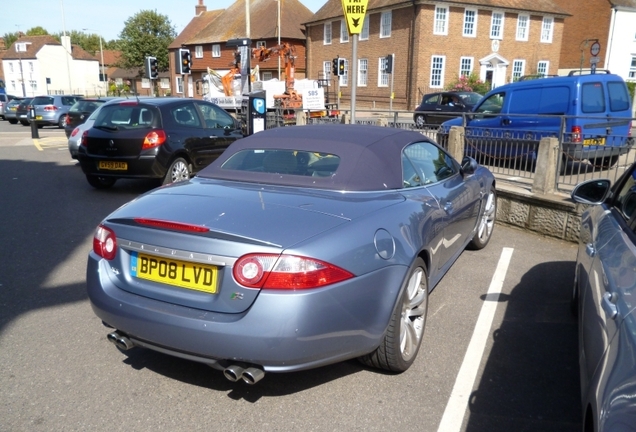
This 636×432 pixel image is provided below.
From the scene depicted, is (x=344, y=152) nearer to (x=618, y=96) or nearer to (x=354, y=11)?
(x=354, y=11)

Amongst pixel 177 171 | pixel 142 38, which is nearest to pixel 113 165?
pixel 177 171

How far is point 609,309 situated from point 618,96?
1041cm

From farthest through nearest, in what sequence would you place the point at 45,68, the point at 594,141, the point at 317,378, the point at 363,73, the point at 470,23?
the point at 45,68, the point at 363,73, the point at 470,23, the point at 594,141, the point at 317,378

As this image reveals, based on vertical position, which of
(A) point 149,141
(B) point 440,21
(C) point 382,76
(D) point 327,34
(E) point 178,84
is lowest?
(A) point 149,141

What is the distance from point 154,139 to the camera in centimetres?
895

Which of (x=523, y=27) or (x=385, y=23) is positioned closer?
(x=385, y=23)

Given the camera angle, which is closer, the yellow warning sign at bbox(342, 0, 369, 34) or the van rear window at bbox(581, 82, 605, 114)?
the yellow warning sign at bbox(342, 0, 369, 34)

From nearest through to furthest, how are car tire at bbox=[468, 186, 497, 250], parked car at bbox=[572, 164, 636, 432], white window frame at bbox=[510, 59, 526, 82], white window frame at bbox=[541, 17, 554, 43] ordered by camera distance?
parked car at bbox=[572, 164, 636, 432] → car tire at bbox=[468, 186, 497, 250] → white window frame at bbox=[510, 59, 526, 82] → white window frame at bbox=[541, 17, 554, 43]

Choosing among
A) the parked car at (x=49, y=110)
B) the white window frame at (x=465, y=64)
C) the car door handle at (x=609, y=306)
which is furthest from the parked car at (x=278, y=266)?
the white window frame at (x=465, y=64)

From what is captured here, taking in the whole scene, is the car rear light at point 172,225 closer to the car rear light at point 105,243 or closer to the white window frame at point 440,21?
the car rear light at point 105,243

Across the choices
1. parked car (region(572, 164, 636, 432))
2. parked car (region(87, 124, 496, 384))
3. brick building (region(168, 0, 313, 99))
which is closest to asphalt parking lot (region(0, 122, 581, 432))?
parked car (region(87, 124, 496, 384))

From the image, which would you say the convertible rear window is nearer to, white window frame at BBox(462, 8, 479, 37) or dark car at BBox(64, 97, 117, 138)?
dark car at BBox(64, 97, 117, 138)

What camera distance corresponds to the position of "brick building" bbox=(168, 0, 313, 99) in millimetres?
49969

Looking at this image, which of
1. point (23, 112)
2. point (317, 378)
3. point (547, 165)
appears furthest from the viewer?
point (23, 112)
